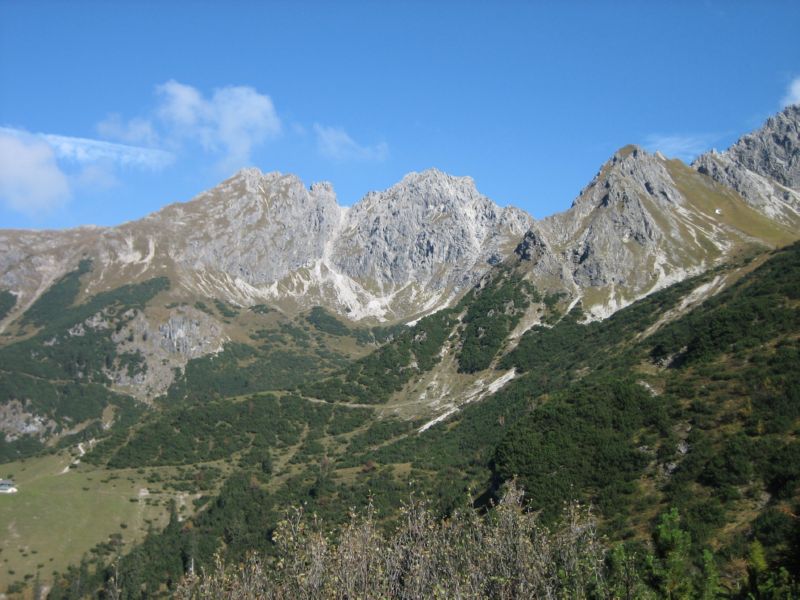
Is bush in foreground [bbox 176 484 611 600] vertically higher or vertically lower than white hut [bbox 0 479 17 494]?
lower

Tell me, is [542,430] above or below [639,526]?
above

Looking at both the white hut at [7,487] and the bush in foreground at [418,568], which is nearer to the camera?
the bush in foreground at [418,568]

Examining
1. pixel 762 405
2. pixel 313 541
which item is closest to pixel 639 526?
pixel 762 405

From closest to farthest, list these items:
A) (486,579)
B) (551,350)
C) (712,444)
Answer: (486,579), (712,444), (551,350)

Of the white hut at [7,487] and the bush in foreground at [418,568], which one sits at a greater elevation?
the white hut at [7,487]

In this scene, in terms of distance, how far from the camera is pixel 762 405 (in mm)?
69125

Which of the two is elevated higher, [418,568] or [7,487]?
[7,487]

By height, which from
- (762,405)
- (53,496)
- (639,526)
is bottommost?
(639,526)

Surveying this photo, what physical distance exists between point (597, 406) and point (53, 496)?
432ft

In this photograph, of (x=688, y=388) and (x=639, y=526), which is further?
(x=688, y=388)

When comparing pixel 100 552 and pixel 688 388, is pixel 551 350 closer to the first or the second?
pixel 688 388

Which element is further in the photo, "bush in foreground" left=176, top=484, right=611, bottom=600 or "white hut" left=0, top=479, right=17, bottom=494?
"white hut" left=0, top=479, right=17, bottom=494

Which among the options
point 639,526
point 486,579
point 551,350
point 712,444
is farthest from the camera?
point 551,350

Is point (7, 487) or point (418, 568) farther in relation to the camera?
point (7, 487)
